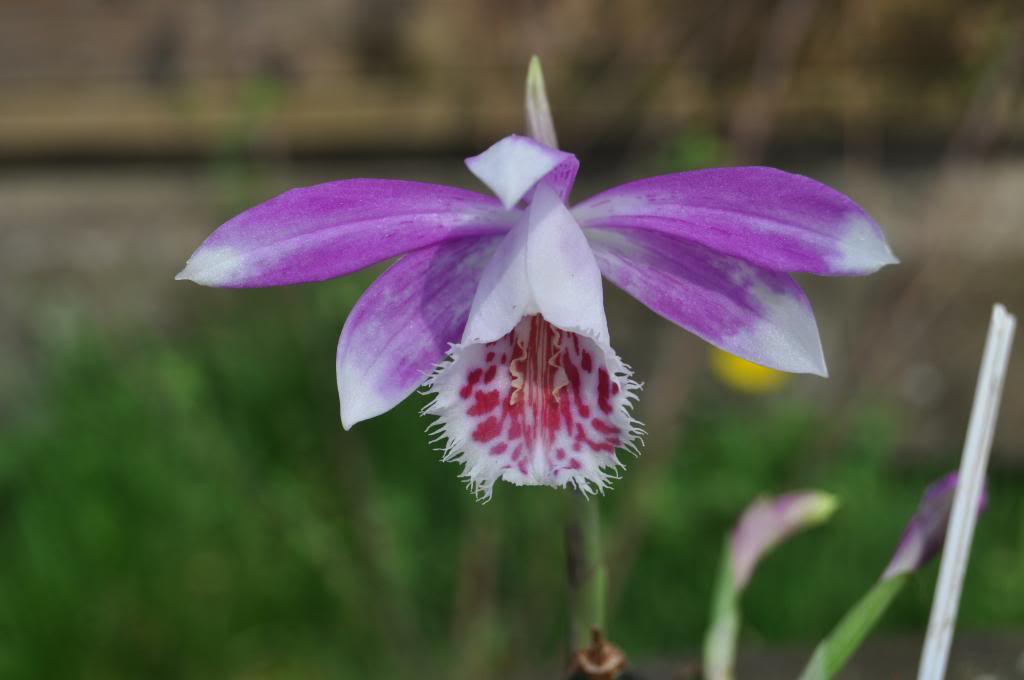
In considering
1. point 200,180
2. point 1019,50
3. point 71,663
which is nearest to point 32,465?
point 71,663

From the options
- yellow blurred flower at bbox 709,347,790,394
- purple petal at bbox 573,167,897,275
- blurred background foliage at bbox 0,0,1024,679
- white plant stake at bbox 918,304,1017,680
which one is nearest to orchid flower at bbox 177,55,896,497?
purple petal at bbox 573,167,897,275

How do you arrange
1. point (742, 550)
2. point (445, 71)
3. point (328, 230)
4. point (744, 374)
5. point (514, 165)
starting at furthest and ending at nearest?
point (445, 71) < point (744, 374) < point (742, 550) < point (328, 230) < point (514, 165)

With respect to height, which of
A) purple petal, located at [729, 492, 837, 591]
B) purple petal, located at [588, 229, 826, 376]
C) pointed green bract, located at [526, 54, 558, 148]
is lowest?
purple petal, located at [729, 492, 837, 591]

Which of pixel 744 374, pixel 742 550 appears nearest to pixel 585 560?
pixel 742 550

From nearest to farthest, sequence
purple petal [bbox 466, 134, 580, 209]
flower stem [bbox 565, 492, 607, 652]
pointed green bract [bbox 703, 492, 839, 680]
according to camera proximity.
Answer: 1. purple petal [bbox 466, 134, 580, 209]
2. flower stem [bbox 565, 492, 607, 652]
3. pointed green bract [bbox 703, 492, 839, 680]

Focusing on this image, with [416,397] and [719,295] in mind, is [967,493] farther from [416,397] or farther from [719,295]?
[416,397]

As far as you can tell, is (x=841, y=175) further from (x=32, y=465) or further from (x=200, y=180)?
(x=32, y=465)

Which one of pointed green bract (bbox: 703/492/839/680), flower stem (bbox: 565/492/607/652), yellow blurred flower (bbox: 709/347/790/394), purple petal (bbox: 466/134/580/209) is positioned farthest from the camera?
yellow blurred flower (bbox: 709/347/790/394)

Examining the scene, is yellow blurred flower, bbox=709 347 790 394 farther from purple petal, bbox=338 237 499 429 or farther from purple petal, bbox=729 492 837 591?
purple petal, bbox=338 237 499 429
